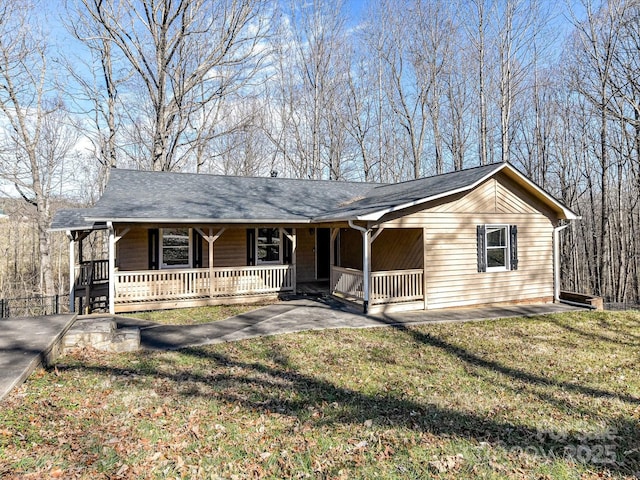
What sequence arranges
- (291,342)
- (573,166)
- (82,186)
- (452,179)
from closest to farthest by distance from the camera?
1. (291,342)
2. (452,179)
3. (573,166)
4. (82,186)

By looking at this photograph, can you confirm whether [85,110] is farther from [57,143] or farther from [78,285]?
[78,285]

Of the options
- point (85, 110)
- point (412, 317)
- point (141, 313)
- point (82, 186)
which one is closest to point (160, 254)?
point (141, 313)

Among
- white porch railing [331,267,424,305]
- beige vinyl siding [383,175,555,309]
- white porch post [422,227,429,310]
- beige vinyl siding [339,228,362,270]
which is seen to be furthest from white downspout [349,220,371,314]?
beige vinyl siding [339,228,362,270]

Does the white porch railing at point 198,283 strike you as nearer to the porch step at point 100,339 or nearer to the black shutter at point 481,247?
the porch step at point 100,339

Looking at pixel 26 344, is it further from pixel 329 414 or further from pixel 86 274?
pixel 86 274

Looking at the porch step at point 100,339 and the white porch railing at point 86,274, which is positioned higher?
the white porch railing at point 86,274

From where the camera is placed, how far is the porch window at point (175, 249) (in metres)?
12.1

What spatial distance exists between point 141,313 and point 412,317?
7294 millimetres

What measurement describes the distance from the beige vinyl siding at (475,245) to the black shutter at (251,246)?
531 cm

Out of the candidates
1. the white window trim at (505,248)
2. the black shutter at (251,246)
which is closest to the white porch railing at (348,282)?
the black shutter at (251,246)

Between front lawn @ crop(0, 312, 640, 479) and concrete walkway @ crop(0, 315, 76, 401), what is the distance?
29 centimetres

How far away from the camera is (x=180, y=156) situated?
2289 centimetres

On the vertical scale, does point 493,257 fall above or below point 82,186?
below

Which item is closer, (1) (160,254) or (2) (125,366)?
(2) (125,366)
